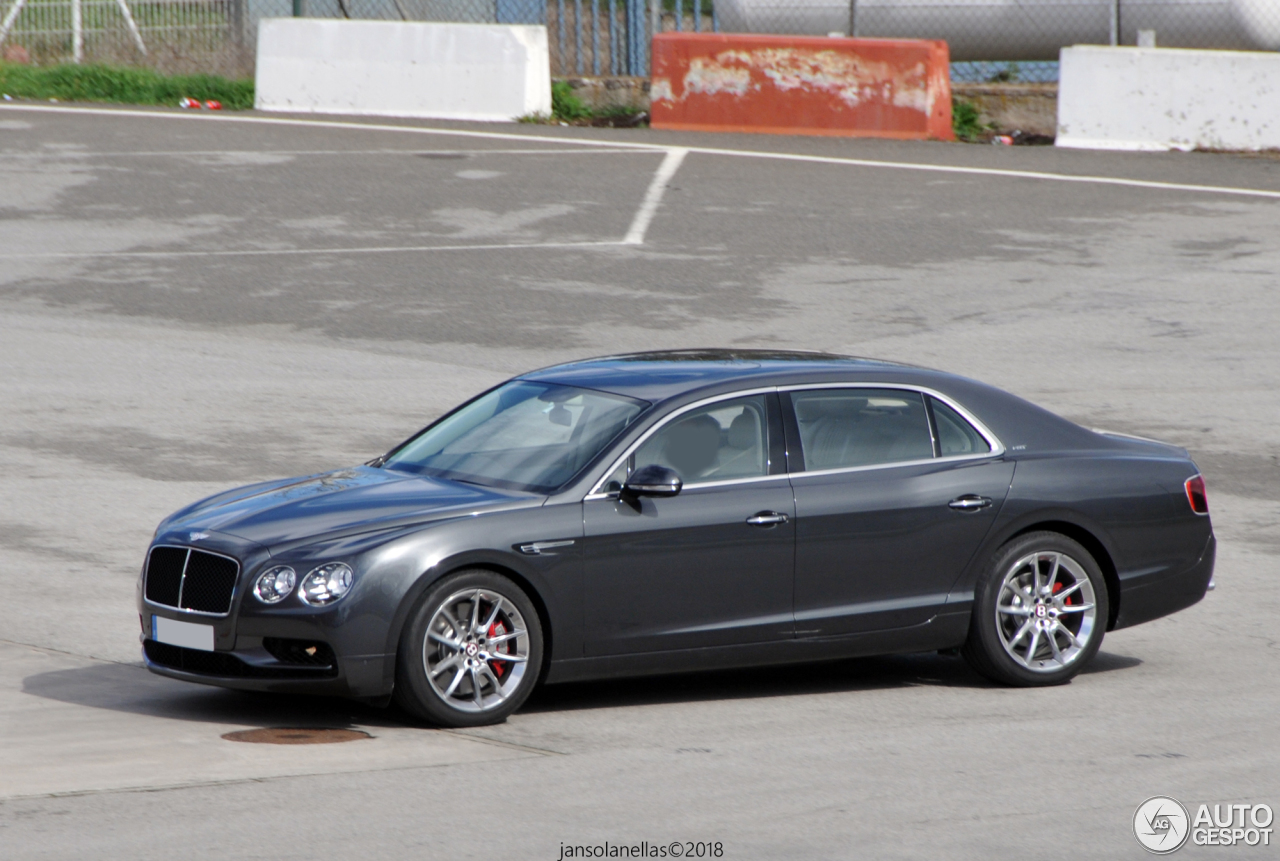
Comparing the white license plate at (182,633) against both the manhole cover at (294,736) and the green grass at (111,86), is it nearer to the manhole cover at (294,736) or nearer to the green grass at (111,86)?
the manhole cover at (294,736)

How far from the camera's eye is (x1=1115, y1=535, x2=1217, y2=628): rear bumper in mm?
8469

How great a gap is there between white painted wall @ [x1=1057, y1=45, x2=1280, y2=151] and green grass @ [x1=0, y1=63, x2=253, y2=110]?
12.0 metres

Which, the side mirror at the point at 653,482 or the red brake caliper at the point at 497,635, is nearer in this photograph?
the red brake caliper at the point at 497,635

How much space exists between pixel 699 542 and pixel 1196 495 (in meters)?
2.52

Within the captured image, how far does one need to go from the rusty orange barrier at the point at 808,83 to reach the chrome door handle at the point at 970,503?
1560 cm

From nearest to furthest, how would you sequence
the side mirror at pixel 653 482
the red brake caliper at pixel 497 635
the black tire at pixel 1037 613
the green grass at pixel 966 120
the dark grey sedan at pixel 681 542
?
1. the dark grey sedan at pixel 681 542
2. the red brake caliper at pixel 497 635
3. the side mirror at pixel 653 482
4. the black tire at pixel 1037 613
5. the green grass at pixel 966 120

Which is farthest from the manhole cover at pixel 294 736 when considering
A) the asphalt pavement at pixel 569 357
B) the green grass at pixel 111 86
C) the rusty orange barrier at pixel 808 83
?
the green grass at pixel 111 86

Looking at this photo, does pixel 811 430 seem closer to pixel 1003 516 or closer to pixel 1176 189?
pixel 1003 516

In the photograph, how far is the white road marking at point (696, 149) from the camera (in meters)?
20.9

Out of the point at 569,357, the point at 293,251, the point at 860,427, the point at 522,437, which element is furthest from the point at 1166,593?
the point at 293,251

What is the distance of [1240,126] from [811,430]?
15895 millimetres

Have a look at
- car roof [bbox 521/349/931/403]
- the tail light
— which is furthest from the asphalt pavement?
car roof [bbox 521/349/931/403]

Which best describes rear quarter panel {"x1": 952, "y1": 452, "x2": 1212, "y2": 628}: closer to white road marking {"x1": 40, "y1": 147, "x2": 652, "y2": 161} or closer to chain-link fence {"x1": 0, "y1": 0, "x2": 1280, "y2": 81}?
white road marking {"x1": 40, "y1": 147, "x2": 652, "y2": 161}

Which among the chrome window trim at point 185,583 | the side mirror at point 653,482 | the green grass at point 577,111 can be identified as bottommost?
the chrome window trim at point 185,583
